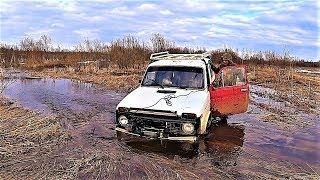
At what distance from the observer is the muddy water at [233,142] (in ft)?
25.2

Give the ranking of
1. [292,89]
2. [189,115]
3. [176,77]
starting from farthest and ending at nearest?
[292,89], [176,77], [189,115]

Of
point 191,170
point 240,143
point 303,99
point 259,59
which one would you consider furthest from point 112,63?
point 191,170

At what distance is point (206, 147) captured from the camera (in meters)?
8.85

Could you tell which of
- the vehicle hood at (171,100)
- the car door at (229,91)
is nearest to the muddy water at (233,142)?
the car door at (229,91)

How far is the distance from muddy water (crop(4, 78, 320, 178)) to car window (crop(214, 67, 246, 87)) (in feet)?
4.50

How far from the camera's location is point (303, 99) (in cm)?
1723

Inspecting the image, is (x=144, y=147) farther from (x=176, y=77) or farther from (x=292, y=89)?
(x=292, y=89)

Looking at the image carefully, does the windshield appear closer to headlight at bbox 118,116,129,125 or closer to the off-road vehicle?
the off-road vehicle

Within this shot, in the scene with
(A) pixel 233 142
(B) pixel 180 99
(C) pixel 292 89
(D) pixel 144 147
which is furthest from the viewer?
(C) pixel 292 89

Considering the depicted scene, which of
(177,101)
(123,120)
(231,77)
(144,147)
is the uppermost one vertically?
(231,77)

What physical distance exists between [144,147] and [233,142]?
2388mm

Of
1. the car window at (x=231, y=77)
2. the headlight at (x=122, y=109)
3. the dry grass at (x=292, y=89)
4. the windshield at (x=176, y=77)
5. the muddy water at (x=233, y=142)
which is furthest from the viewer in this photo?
the dry grass at (x=292, y=89)

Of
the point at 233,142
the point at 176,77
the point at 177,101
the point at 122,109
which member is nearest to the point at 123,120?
the point at 122,109

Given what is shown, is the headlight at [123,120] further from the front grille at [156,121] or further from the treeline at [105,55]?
the treeline at [105,55]
